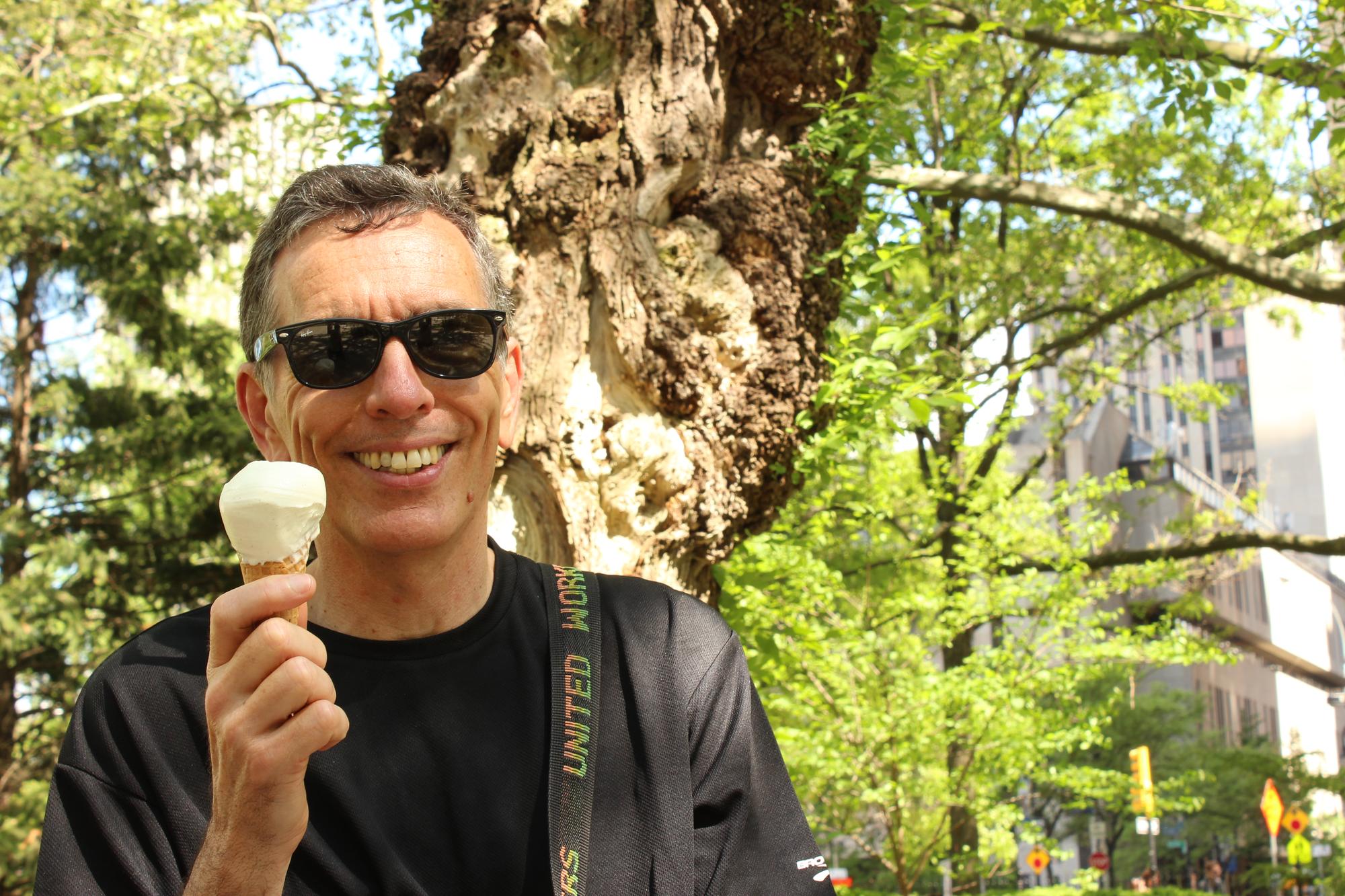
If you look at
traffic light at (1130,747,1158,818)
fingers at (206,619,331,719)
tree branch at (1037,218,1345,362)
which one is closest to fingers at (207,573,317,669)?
fingers at (206,619,331,719)

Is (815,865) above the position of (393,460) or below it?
below

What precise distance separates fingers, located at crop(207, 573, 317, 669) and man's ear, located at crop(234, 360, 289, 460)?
76cm

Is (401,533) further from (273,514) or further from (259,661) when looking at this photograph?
(259,661)

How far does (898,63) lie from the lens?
17.9ft

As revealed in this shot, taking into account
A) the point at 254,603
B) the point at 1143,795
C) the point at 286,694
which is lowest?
the point at 1143,795

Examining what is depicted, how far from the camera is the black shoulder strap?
6.15 ft

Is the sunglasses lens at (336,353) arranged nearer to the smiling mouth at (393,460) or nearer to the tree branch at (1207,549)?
the smiling mouth at (393,460)

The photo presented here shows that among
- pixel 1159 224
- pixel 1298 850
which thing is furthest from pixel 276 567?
pixel 1298 850

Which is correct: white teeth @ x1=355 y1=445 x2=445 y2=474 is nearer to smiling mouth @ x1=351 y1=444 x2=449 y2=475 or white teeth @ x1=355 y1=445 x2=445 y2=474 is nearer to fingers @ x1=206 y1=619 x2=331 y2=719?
smiling mouth @ x1=351 y1=444 x2=449 y2=475

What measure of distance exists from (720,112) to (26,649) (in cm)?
1178

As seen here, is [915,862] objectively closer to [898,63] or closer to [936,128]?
[936,128]

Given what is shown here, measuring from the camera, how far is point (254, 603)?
→ 1.41 metres

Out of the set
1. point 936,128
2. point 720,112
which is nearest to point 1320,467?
point 936,128

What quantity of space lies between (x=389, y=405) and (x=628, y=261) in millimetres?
2302
